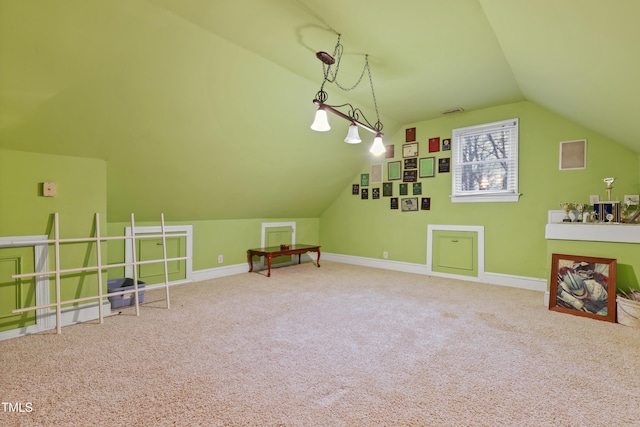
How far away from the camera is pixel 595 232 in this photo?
119 inches

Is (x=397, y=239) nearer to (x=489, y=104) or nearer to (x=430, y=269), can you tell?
(x=430, y=269)

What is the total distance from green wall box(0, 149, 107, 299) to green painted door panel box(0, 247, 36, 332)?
5.7 inches

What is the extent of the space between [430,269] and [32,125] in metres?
4.97

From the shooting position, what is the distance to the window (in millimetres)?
4113

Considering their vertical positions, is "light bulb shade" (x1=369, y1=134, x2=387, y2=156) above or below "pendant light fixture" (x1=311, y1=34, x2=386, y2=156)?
below

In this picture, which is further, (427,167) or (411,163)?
(411,163)

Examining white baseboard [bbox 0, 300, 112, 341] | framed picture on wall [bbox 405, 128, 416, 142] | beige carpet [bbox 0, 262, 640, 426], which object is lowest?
beige carpet [bbox 0, 262, 640, 426]

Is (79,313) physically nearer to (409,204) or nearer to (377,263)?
(377,263)

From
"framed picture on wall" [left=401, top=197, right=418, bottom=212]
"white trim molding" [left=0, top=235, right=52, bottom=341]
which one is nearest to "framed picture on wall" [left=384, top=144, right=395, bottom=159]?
"framed picture on wall" [left=401, top=197, right=418, bottom=212]

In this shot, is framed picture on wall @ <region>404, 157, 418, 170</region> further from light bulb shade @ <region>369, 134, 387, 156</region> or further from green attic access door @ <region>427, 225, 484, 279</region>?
light bulb shade @ <region>369, 134, 387, 156</region>

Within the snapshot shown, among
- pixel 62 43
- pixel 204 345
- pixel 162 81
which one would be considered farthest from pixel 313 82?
pixel 204 345

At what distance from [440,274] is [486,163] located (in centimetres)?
178

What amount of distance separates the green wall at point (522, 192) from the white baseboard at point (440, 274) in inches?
3.0

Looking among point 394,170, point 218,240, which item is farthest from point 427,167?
point 218,240
